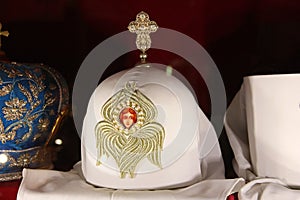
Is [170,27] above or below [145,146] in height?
above

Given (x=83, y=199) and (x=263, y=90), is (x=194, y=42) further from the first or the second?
(x=83, y=199)

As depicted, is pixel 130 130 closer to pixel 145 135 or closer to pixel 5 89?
pixel 145 135

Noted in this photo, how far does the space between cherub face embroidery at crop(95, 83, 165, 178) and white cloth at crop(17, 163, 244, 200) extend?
0.12ft

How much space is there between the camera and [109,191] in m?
0.58

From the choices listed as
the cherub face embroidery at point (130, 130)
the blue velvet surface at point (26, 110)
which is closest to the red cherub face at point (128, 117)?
the cherub face embroidery at point (130, 130)

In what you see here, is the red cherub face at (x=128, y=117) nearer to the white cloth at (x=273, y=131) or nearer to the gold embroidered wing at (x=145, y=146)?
the gold embroidered wing at (x=145, y=146)

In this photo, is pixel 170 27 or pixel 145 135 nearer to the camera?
pixel 145 135

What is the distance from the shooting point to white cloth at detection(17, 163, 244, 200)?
556mm

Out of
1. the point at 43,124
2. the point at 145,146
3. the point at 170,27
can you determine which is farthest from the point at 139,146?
the point at 170,27

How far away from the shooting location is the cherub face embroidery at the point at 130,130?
1.91ft

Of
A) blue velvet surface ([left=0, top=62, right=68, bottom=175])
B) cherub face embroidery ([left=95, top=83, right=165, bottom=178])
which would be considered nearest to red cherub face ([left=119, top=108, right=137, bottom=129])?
cherub face embroidery ([left=95, top=83, right=165, bottom=178])

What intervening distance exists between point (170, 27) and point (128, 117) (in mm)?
283

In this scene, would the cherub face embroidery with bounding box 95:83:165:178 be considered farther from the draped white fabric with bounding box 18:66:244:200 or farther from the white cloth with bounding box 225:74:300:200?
the white cloth with bounding box 225:74:300:200

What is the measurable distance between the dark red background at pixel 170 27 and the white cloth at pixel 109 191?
166 mm
